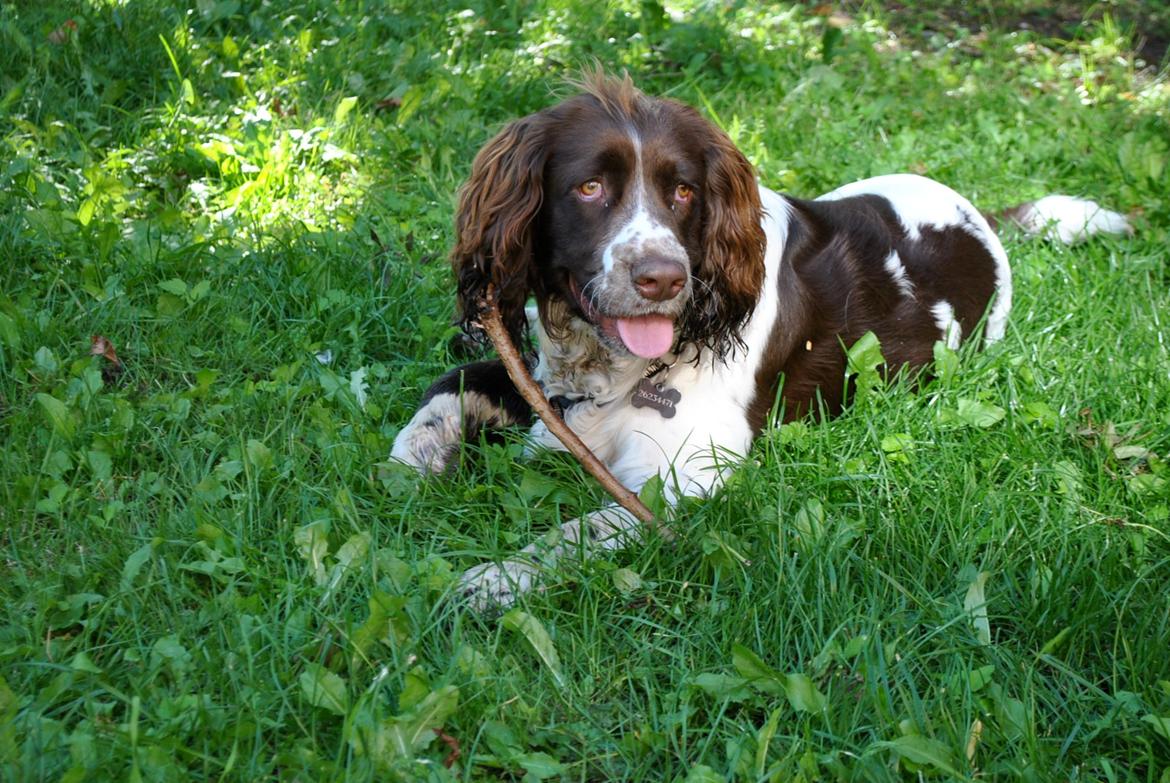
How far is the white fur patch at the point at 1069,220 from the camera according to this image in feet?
15.7

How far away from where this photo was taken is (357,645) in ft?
8.14

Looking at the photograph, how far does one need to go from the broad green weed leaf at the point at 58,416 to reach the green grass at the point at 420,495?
1 centimetres

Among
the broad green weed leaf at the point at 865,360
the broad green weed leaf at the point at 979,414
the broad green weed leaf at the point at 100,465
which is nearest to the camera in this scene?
the broad green weed leaf at the point at 100,465

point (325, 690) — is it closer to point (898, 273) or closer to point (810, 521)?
point (810, 521)

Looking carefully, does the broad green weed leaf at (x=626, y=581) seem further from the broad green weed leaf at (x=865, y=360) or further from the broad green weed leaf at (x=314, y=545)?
the broad green weed leaf at (x=865, y=360)

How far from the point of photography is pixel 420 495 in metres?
3.20

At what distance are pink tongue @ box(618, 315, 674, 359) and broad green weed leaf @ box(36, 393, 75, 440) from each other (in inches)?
57.1

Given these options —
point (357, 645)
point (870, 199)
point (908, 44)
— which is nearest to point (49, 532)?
point (357, 645)

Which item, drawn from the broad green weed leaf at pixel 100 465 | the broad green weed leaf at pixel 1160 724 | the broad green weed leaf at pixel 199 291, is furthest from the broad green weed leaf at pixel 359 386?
the broad green weed leaf at pixel 1160 724

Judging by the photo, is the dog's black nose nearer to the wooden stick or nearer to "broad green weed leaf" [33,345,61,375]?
the wooden stick

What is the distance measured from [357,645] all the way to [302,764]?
0.31m

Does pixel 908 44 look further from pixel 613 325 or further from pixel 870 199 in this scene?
pixel 613 325

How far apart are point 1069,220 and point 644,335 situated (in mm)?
2343

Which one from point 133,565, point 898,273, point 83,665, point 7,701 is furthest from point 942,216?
point 7,701
